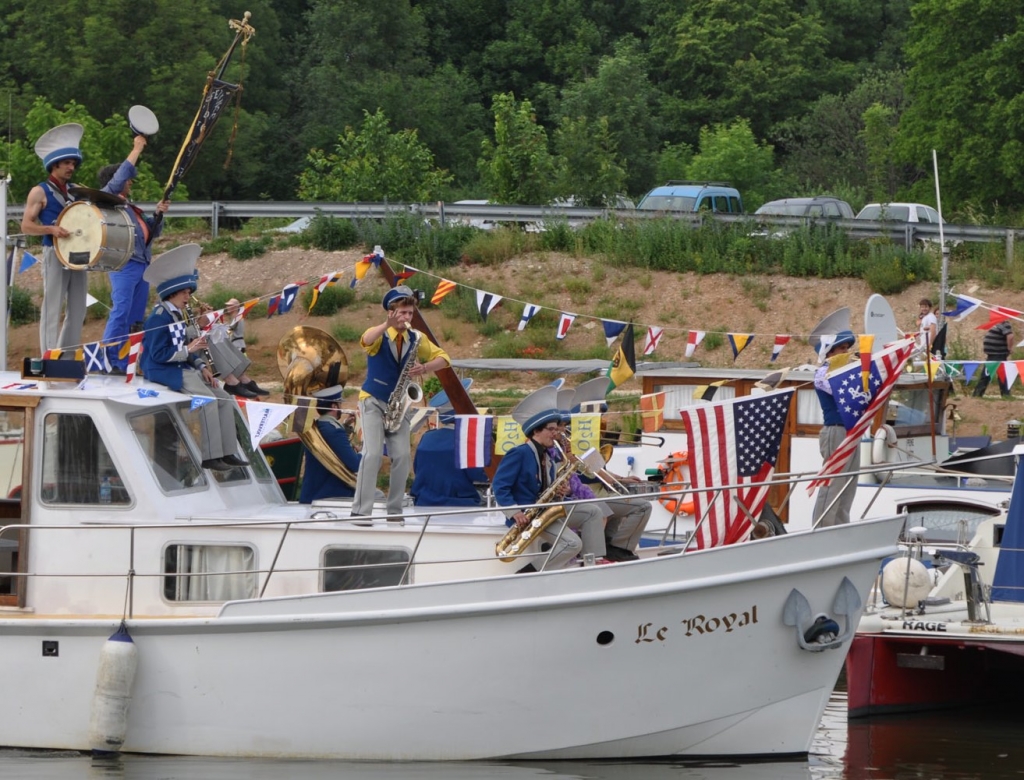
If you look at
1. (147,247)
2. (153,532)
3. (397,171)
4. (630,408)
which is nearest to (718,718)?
(153,532)

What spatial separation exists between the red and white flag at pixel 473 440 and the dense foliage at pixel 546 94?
22.6 meters

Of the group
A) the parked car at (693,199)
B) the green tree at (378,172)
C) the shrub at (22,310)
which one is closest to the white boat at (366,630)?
the shrub at (22,310)

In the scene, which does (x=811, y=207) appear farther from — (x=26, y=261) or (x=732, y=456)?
(x=732, y=456)

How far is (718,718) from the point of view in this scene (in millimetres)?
10391

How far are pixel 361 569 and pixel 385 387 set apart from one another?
1277 millimetres

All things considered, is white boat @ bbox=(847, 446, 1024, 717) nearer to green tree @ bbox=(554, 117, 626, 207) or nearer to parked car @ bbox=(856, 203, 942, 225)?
parked car @ bbox=(856, 203, 942, 225)

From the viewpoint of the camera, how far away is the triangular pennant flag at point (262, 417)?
12070 mm

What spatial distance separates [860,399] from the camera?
1166cm

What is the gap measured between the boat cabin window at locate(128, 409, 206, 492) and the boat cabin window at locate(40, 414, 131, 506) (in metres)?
0.25

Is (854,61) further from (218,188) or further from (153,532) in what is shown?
(153,532)

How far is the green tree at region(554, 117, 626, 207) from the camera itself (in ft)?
123

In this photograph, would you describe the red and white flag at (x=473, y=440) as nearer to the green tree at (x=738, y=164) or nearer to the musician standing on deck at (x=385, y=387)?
the musician standing on deck at (x=385, y=387)

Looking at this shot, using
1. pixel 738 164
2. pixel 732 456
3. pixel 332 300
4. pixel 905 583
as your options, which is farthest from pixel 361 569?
pixel 738 164

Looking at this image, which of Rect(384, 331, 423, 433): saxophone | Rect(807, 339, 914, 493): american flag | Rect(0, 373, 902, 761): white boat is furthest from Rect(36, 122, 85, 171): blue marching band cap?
Rect(807, 339, 914, 493): american flag
